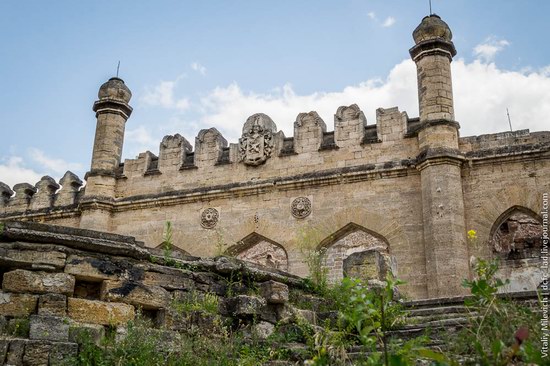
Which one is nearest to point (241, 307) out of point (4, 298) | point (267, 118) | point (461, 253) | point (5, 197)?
point (4, 298)

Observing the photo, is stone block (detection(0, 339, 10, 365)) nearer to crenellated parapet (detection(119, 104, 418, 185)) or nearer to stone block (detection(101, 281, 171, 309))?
stone block (detection(101, 281, 171, 309))

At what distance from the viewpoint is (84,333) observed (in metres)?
4.90

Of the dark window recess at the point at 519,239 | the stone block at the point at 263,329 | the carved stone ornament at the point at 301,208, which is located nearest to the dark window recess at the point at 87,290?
the stone block at the point at 263,329

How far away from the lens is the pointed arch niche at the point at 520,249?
1445cm

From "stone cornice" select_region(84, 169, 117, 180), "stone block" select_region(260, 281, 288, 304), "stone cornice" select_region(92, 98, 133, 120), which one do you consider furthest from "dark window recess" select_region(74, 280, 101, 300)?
"stone cornice" select_region(92, 98, 133, 120)

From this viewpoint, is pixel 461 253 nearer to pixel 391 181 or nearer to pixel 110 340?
pixel 391 181

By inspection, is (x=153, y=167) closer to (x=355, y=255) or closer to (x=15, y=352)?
(x=355, y=255)

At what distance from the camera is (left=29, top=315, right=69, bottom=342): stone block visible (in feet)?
15.7

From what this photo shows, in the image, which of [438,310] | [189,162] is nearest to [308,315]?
[438,310]

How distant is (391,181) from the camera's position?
1260 centimetres

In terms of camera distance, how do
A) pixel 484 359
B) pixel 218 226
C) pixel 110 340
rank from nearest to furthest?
pixel 484 359 < pixel 110 340 < pixel 218 226

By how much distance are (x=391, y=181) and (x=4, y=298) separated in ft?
29.0

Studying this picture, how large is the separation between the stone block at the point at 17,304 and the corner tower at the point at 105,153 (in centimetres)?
965

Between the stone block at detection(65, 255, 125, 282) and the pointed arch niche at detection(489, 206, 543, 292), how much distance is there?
1093 cm
